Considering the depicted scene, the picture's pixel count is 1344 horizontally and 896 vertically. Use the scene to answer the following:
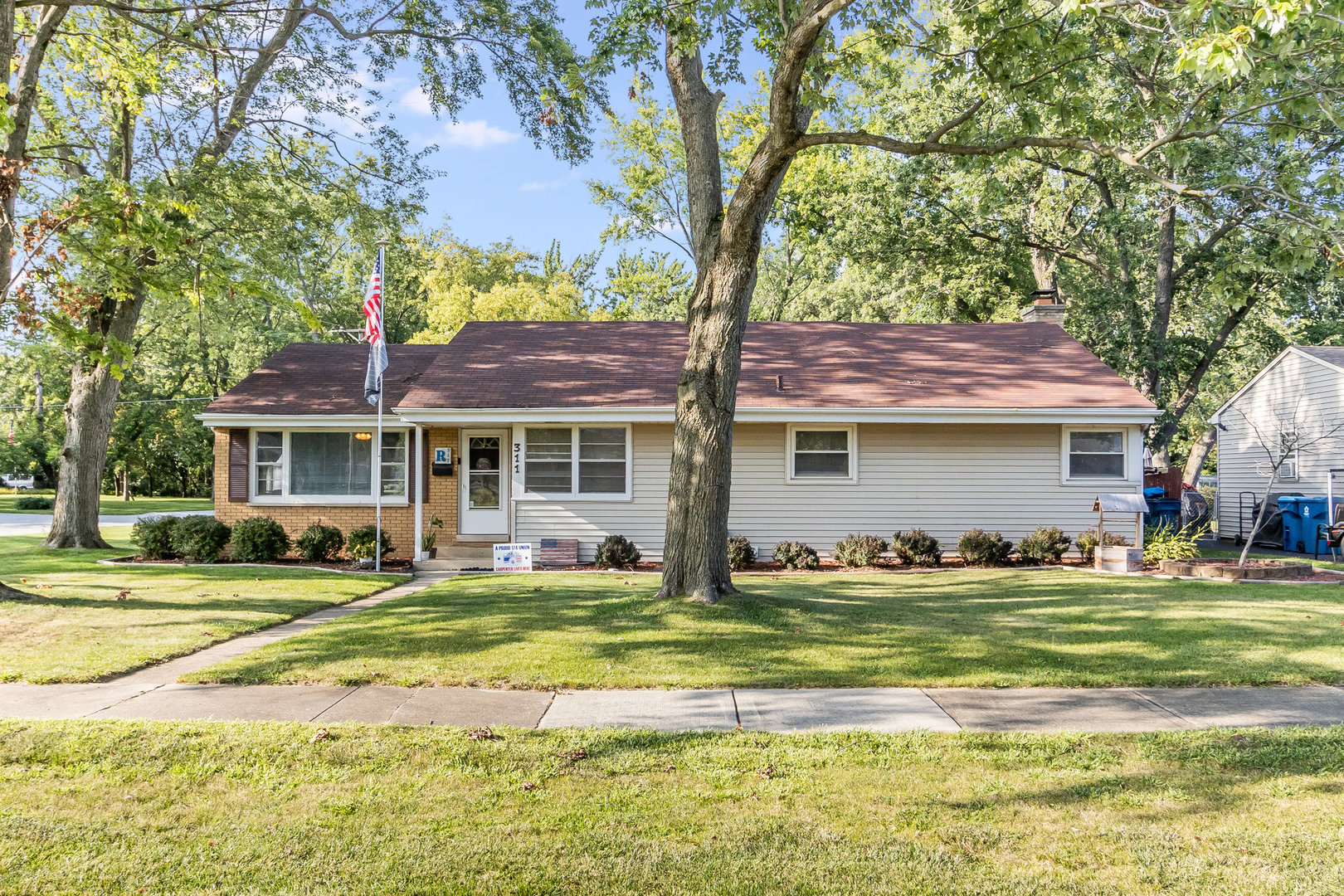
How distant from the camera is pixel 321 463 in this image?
16.9m

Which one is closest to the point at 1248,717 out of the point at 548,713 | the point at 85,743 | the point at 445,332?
the point at 548,713

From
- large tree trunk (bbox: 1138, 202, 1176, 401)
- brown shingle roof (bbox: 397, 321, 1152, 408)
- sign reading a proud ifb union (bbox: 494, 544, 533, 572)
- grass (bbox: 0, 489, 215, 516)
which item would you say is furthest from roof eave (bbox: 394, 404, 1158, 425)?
grass (bbox: 0, 489, 215, 516)

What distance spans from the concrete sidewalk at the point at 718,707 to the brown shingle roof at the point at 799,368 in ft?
30.5

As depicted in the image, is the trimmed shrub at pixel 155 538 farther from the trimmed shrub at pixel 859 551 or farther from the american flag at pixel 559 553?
the trimmed shrub at pixel 859 551

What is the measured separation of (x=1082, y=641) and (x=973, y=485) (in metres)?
8.32

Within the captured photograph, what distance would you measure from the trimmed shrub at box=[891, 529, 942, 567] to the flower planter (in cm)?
265

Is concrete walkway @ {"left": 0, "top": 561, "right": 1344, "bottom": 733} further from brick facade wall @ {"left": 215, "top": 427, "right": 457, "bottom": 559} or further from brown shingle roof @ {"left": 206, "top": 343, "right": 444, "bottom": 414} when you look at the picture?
brown shingle roof @ {"left": 206, "top": 343, "right": 444, "bottom": 414}

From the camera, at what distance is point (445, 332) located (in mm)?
33750

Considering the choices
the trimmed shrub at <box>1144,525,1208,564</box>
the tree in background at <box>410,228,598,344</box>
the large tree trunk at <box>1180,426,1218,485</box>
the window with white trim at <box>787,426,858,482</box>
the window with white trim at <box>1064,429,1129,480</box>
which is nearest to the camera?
the trimmed shrub at <box>1144,525,1208,564</box>

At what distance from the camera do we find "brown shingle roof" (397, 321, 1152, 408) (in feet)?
50.8

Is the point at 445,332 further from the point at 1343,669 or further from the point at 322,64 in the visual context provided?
the point at 1343,669

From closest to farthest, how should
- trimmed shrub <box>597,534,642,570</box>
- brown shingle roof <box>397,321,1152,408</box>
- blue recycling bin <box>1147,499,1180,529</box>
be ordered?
trimmed shrub <box>597,534,642,570</box> < brown shingle roof <box>397,321,1152,408</box> < blue recycling bin <box>1147,499,1180,529</box>

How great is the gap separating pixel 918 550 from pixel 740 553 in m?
3.19

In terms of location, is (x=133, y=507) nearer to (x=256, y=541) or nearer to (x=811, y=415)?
(x=256, y=541)
